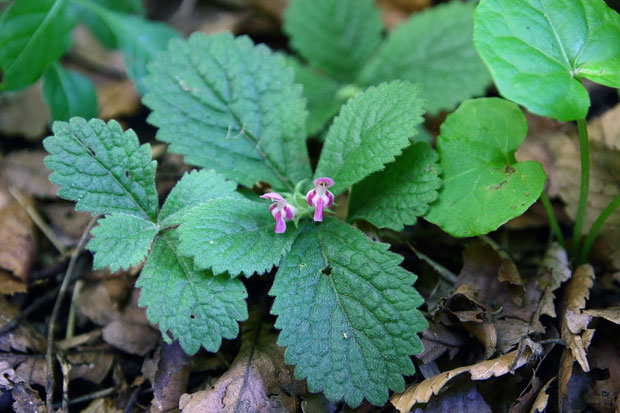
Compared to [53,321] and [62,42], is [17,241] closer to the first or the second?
[53,321]

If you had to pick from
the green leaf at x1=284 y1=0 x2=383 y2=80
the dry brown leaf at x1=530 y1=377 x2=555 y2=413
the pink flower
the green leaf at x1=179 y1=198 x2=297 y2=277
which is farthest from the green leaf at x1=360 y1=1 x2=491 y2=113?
the dry brown leaf at x1=530 y1=377 x2=555 y2=413

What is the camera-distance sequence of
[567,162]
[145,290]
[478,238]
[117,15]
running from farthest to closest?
[117,15] < [567,162] < [478,238] < [145,290]

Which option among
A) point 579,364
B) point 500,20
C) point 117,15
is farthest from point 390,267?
point 117,15

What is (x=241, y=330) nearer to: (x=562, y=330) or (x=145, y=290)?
(x=145, y=290)

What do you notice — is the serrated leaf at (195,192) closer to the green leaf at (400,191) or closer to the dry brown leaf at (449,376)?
the green leaf at (400,191)

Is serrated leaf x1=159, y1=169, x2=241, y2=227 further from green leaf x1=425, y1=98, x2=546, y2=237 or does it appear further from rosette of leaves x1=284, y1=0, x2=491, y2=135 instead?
rosette of leaves x1=284, y1=0, x2=491, y2=135

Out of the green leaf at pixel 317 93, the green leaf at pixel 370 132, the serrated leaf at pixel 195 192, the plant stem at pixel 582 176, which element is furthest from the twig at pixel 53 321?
the plant stem at pixel 582 176

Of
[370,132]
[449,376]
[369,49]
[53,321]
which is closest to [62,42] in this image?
[53,321]
